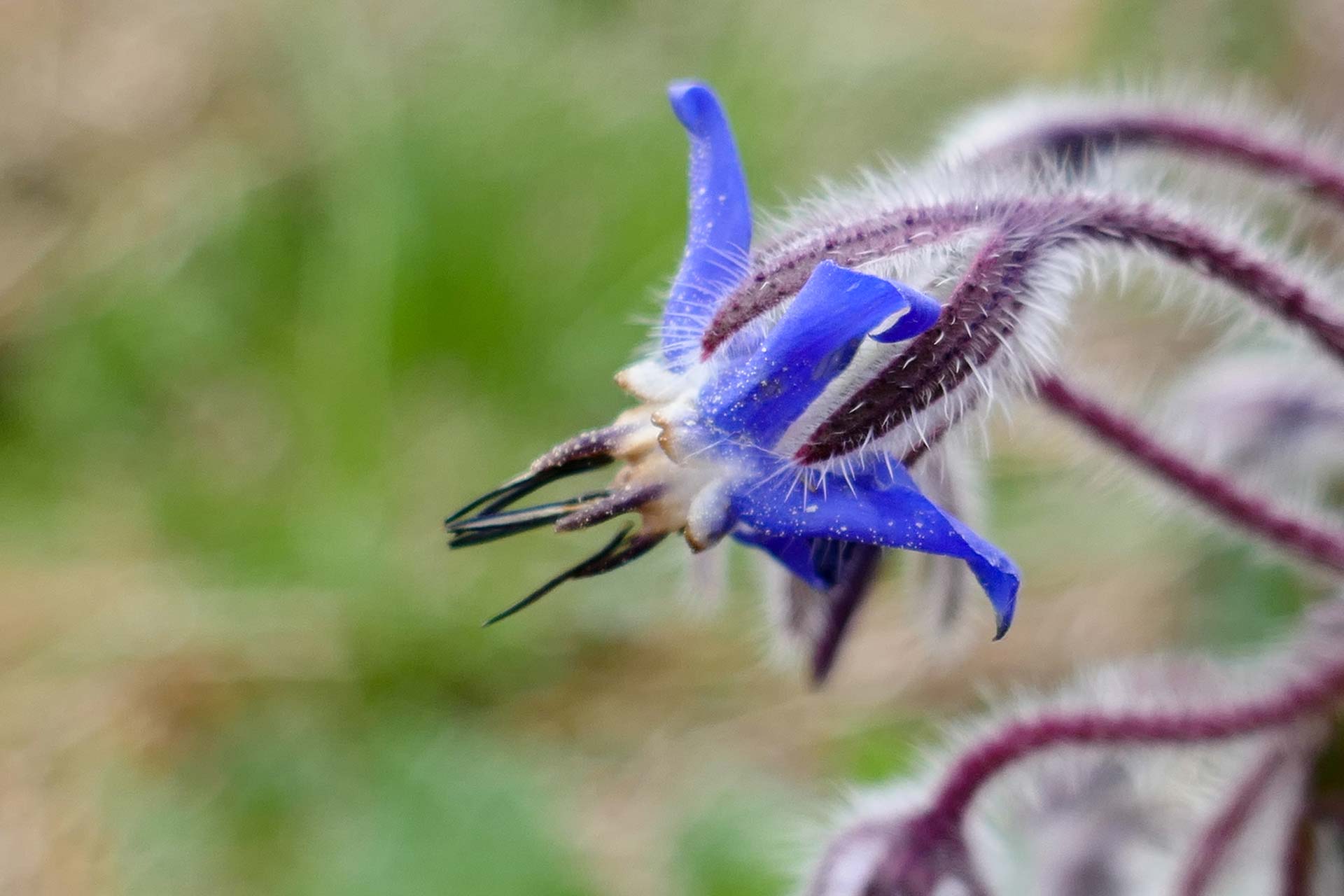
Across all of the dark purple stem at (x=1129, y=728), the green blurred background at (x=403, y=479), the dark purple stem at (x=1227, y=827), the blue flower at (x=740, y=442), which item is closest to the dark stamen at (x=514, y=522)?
the blue flower at (x=740, y=442)

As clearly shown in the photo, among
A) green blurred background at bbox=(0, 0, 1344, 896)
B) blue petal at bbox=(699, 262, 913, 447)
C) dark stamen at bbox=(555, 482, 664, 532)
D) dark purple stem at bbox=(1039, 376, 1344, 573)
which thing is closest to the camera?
blue petal at bbox=(699, 262, 913, 447)

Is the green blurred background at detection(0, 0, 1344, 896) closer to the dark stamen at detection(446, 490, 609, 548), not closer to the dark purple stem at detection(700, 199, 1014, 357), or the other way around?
the dark stamen at detection(446, 490, 609, 548)

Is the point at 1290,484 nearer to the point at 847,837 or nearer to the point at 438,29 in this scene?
the point at 847,837

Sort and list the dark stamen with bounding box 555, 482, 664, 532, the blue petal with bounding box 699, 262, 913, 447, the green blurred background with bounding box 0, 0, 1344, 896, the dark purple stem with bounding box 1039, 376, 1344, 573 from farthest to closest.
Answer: the green blurred background with bounding box 0, 0, 1344, 896
the dark purple stem with bounding box 1039, 376, 1344, 573
the dark stamen with bounding box 555, 482, 664, 532
the blue petal with bounding box 699, 262, 913, 447

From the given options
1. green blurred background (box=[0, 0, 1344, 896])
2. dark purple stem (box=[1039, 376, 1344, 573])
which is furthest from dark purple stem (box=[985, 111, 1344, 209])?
green blurred background (box=[0, 0, 1344, 896])

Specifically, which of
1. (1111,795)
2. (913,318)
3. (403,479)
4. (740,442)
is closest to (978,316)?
(913,318)

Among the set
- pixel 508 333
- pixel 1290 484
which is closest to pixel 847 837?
pixel 1290 484

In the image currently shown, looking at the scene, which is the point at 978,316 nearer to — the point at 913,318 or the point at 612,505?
the point at 913,318
